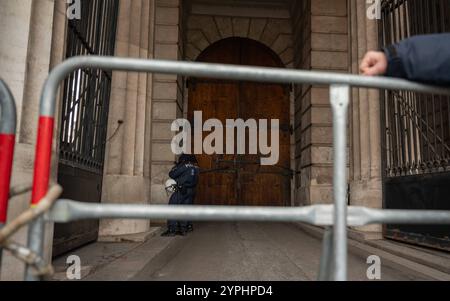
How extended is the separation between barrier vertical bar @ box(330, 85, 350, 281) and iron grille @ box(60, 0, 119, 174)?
2928mm

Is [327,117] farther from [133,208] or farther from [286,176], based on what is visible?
[133,208]

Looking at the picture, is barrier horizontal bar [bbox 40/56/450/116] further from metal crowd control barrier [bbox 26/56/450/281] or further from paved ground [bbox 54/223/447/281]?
paved ground [bbox 54/223/447/281]

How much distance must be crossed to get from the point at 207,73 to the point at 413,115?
4.45 m

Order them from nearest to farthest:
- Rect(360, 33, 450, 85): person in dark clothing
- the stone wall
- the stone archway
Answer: Rect(360, 33, 450, 85): person in dark clothing < the stone wall < the stone archway

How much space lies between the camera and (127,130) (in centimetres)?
523

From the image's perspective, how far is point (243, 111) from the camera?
992 cm

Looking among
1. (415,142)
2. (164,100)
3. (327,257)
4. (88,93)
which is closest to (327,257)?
(327,257)

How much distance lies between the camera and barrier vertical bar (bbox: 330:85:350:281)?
1229 millimetres

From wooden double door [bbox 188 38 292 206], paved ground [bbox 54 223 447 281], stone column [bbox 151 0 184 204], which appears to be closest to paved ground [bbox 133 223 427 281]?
paved ground [bbox 54 223 447 281]

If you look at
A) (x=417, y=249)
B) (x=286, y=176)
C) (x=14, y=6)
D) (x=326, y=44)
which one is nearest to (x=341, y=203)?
(x=14, y=6)

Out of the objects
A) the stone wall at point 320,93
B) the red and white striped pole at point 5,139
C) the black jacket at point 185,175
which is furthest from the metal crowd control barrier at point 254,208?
the stone wall at point 320,93

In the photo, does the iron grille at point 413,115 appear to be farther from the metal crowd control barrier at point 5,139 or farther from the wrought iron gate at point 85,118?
the metal crowd control barrier at point 5,139

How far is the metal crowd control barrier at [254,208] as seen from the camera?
45.7 inches

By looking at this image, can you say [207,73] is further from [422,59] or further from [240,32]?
[240,32]
